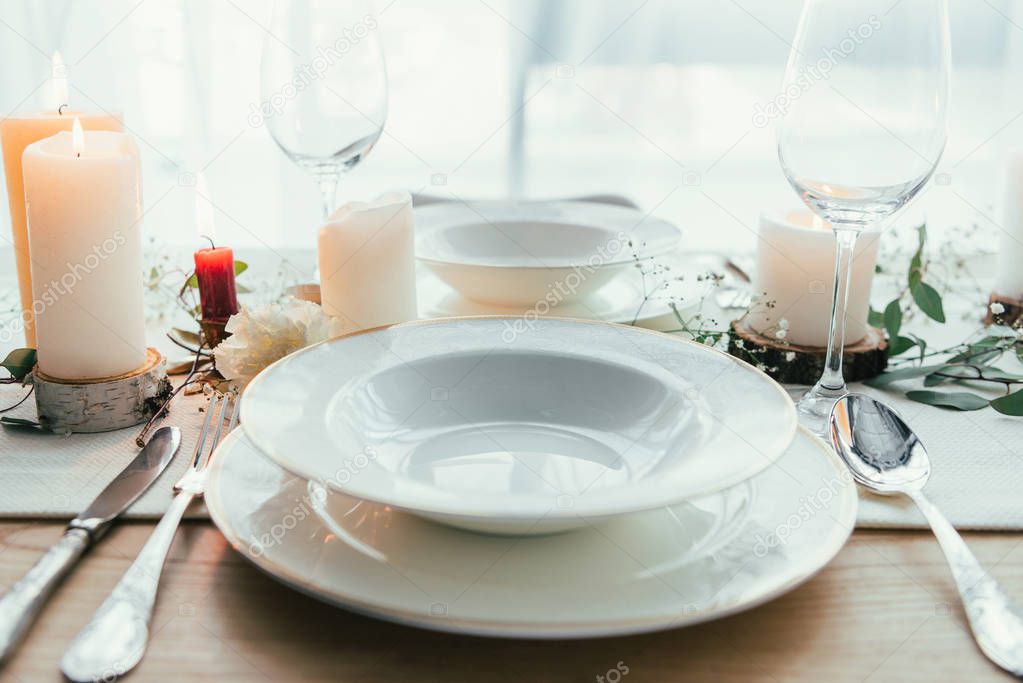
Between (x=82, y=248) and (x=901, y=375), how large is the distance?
0.69 metres

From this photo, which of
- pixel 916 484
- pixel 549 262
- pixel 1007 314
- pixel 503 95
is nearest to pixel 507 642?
pixel 916 484

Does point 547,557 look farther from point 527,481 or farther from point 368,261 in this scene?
point 368,261

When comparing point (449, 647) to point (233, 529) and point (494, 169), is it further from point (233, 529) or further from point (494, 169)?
point (494, 169)

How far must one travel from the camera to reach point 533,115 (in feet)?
8.11

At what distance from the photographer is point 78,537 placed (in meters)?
0.53

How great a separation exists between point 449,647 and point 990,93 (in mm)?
2495

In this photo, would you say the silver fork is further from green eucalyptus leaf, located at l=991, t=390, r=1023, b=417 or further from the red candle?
green eucalyptus leaf, located at l=991, t=390, r=1023, b=417

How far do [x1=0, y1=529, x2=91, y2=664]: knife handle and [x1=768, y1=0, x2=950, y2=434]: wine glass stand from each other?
20.7 inches

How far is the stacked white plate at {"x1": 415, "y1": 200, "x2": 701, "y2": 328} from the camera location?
0.85 metres

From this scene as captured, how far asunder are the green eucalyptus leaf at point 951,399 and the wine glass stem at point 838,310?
94mm

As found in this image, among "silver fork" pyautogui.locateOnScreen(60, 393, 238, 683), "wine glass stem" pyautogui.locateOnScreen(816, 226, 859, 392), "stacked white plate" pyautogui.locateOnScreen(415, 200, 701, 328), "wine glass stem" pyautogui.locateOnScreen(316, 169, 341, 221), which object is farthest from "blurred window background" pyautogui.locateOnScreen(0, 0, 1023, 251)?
"silver fork" pyautogui.locateOnScreen(60, 393, 238, 683)

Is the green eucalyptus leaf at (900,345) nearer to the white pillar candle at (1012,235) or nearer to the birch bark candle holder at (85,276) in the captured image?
the white pillar candle at (1012,235)

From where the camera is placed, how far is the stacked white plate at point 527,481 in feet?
1.47

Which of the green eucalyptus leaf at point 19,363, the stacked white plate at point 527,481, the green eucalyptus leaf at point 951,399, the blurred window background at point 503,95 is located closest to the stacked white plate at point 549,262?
the stacked white plate at point 527,481
